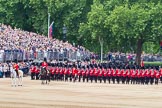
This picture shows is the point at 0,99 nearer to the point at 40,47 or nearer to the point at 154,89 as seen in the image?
the point at 154,89

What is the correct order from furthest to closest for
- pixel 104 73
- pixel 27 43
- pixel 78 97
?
1. pixel 27 43
2. pixel 104 73
3. pixel 78 97

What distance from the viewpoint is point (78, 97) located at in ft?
120

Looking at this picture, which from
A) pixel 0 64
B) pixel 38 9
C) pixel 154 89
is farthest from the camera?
pixel 38 9

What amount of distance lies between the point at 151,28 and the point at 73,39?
1779cm

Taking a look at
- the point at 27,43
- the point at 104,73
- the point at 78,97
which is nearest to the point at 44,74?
the point at 104,73

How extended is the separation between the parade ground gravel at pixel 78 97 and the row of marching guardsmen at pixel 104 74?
5.55m

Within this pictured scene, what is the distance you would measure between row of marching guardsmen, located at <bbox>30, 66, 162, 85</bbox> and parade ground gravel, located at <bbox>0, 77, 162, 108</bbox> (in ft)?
→ 18.2

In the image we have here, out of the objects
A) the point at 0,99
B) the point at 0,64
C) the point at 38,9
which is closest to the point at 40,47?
the point at 0,64

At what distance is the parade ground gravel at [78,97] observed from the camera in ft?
105

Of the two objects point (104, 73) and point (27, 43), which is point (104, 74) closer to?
point (104, 73)

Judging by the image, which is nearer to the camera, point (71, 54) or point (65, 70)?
point (65, 70)

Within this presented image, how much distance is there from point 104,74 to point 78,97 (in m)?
15.0

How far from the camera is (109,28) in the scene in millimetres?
73125

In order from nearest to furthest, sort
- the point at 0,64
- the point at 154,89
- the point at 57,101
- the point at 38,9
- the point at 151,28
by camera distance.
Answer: the point at 57,101 → the point at 154,89 → the point at 0,64 → the point at 151,28 → the point at 38,9
